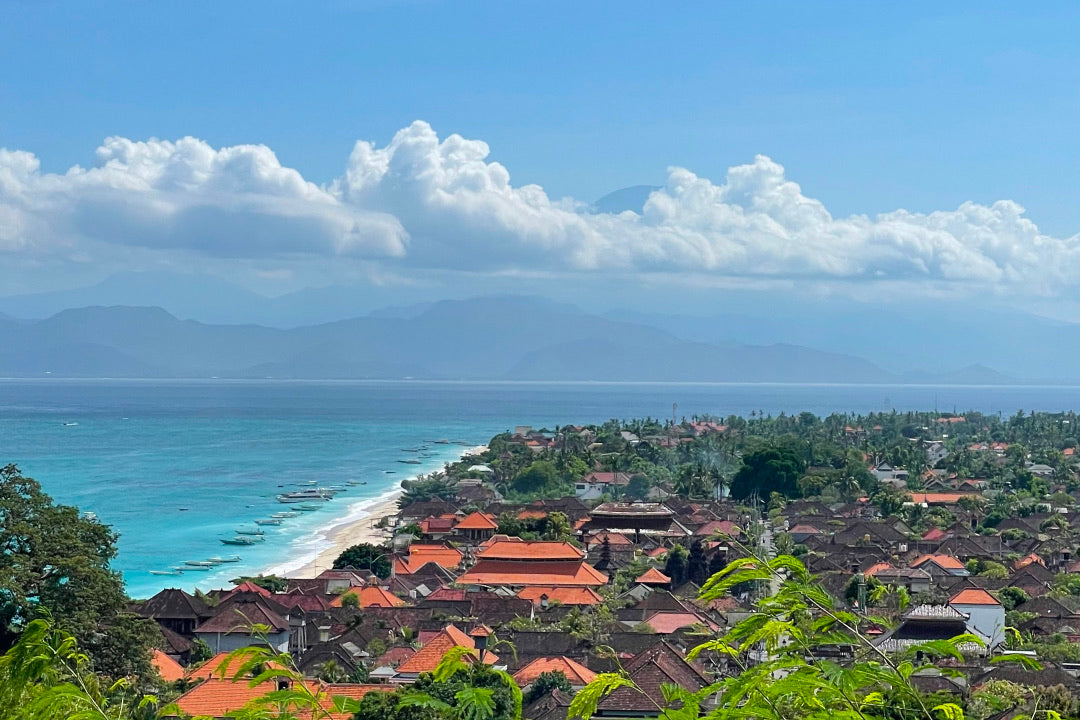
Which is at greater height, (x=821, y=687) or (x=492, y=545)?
(x=821, y=687)

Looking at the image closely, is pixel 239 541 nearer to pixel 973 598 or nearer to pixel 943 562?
pixel 943 562

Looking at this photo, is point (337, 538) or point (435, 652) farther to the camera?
point (337, 538)

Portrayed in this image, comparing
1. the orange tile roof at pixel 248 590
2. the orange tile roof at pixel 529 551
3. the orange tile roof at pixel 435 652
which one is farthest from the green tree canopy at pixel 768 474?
the orange tile roof at pixel 435 652

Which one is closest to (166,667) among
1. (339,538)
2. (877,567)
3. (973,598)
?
(973,598)

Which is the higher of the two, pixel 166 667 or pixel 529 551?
pixel 529 551

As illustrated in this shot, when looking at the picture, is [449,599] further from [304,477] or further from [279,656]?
[304,477]

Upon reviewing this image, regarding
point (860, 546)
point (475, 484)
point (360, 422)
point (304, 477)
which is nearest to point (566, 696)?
point (860, 546)

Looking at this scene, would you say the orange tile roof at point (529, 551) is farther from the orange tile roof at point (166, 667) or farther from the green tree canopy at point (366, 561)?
the orange tile roof at point (166, 667)
